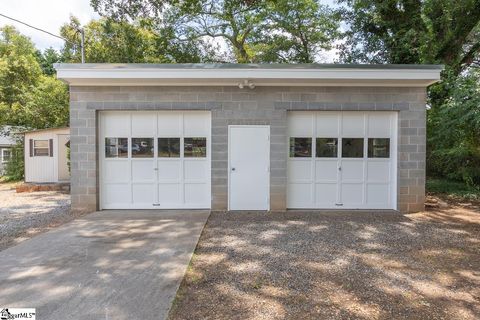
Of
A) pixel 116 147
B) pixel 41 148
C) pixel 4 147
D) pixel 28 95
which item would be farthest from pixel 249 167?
pixel 4 147

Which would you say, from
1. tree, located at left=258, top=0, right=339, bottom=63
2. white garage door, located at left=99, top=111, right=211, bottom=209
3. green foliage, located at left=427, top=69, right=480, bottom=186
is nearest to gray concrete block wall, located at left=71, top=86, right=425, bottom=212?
white garage door, located at left=99, top=111, right=211, bottom=209

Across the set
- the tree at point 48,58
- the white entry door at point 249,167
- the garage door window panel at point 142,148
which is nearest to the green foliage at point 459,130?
the white entry door at point 249,167

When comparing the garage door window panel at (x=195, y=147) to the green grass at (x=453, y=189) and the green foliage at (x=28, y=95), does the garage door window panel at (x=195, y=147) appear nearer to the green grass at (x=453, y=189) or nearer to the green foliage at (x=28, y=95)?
the green grass at (x=453, y=189)

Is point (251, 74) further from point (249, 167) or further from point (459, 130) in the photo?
point (459, 130)

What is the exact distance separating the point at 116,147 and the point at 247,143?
3.08m

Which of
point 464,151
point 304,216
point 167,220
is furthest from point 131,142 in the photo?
point 464,151

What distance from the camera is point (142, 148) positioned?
764 cm

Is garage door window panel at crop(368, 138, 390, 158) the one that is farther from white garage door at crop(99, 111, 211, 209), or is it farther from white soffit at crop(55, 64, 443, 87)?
white garage door at crop(99, 111, 211, 209)

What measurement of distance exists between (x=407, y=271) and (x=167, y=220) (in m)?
4.44

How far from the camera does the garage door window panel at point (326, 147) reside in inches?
299

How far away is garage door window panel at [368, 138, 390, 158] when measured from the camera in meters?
7.58

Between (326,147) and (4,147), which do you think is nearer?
(326,147)

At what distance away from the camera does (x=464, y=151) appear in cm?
933

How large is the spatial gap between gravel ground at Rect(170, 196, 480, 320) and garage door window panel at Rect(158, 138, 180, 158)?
2.07 m
